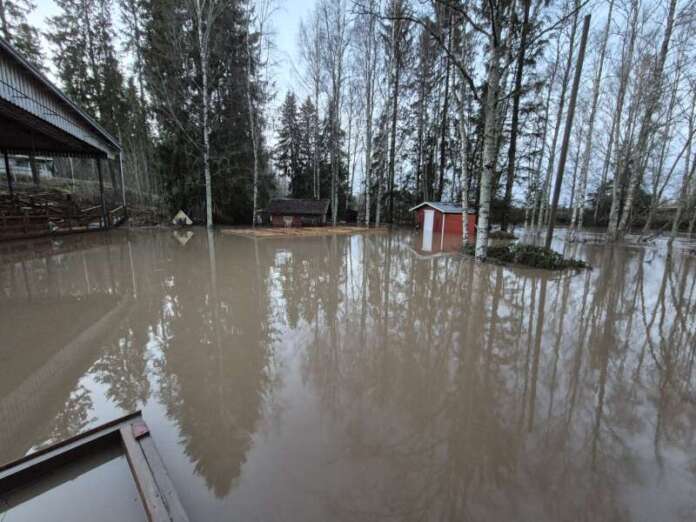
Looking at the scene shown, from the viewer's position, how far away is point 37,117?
915 cm

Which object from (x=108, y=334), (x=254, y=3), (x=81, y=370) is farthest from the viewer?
(x=254, y=3)

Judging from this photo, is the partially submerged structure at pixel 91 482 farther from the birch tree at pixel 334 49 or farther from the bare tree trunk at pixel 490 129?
the birch tree at pixel 334 49

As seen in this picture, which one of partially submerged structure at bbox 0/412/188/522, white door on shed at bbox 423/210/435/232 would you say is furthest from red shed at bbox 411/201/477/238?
partially submerged structure at bbox 0/412/188/522

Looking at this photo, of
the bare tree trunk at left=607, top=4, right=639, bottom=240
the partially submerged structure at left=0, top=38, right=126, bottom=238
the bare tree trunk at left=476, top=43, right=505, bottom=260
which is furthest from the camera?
the bare tree trunk at left=607, top=4, right=639, bottom=240

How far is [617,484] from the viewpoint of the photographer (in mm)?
1891

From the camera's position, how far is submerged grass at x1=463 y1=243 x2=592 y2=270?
28.0 feet

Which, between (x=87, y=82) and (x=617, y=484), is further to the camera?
(x=87, y=82)

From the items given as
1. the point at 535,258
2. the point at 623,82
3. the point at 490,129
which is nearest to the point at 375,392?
the point at 490,129

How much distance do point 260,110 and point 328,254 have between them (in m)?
14.7

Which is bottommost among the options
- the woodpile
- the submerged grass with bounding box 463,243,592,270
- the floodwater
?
the floodwater

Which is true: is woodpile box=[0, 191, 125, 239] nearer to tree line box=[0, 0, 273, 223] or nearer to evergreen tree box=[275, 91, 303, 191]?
tree line box=[0, 0, 273, 223]

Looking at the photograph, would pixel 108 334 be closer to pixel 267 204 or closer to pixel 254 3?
pixel 267 204

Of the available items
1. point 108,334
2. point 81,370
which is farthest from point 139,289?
point 81,370

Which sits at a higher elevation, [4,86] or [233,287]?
[4,86]
